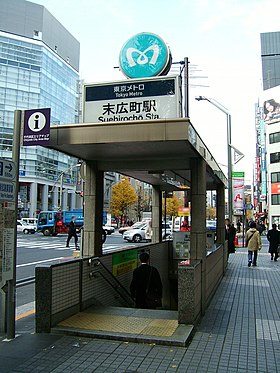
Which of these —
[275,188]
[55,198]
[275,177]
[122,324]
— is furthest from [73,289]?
[55,198]

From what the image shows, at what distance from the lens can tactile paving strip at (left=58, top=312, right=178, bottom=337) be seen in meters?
5.50

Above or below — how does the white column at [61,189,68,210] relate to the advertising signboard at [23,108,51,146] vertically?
above

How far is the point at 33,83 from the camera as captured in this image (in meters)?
65.2

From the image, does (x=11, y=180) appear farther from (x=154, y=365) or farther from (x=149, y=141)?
(x=154, y=365)

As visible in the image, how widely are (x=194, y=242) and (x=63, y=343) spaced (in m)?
3.14

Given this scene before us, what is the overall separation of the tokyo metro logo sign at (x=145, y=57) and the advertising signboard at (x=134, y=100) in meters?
0.77

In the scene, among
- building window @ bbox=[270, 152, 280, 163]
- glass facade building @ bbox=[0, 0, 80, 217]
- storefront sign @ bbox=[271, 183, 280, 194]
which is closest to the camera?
storefront sign @ bbox=[271, 183, 280, 194]

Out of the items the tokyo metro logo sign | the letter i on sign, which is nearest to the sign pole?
the letter i on sign

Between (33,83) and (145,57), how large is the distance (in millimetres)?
62562

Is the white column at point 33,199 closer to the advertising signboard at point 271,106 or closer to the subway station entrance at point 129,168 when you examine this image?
the advertising signboard at point 271,106

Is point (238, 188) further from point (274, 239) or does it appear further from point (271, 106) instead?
point (271, 106)

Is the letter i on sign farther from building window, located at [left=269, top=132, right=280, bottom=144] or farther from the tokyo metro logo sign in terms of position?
building window, located at [left=269, top=132, right=280, bottom=144]

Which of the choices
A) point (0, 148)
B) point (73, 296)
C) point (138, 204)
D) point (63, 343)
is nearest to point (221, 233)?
point (73, 296)

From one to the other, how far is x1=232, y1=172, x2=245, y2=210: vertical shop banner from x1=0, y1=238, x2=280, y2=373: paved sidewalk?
50.1 ft
